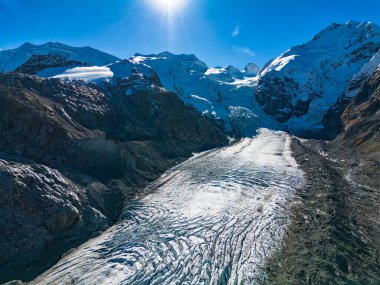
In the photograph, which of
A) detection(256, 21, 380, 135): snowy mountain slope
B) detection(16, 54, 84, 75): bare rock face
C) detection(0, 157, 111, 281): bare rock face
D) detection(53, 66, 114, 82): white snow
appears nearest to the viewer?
detection(0, 157, 111, 281): bare rock face

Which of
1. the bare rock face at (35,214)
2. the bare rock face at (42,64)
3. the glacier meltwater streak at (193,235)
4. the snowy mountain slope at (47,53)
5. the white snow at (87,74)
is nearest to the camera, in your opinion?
the glacier meltwater streak at (193,235)

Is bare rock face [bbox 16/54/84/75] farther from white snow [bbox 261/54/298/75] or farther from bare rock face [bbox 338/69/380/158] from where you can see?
white snow [bbox 261/54/298/75]

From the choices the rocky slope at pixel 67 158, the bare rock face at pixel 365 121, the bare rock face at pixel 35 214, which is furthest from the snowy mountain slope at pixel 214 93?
the bare rock face at pixel 35 214

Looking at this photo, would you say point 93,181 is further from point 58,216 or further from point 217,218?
point 217,218

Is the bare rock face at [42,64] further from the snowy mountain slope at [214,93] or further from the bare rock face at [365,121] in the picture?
the bare rock face at [365,121]

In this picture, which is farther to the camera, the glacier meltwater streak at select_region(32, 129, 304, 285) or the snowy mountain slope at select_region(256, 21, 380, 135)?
the snowy mountain slope at select_region(256, 21, 380, 135)

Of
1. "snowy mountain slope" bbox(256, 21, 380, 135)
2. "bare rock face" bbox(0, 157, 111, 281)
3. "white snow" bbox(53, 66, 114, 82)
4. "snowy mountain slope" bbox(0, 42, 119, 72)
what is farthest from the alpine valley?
"snowy mountain slope" bbox(0, 42, 119, 72)
